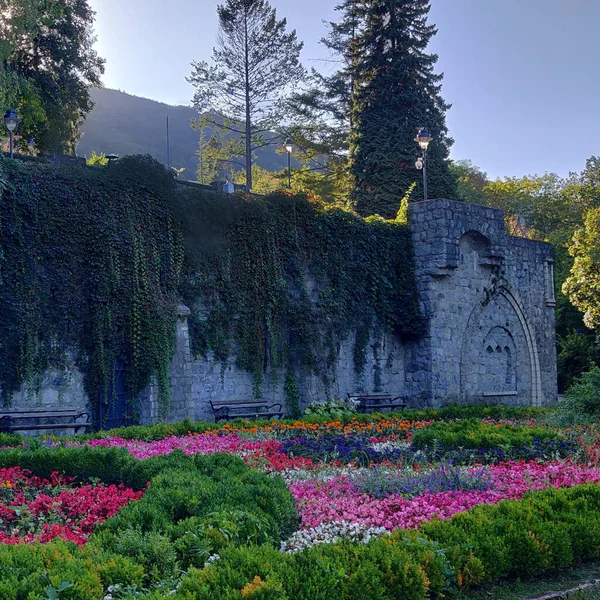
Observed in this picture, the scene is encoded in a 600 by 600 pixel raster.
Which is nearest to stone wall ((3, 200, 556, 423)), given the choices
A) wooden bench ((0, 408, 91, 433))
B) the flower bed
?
wooden bench ((0, 408, 91, 433))

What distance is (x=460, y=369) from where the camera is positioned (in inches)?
691

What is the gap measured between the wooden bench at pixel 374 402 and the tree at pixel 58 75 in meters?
14.0

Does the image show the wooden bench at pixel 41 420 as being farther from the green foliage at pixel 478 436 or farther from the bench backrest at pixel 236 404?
the green foliage at pixel 478 436

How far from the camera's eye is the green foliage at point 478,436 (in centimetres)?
878

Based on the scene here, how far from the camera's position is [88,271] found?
40.5 feet

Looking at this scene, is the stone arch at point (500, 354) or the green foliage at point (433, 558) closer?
the green foliage at point (433, 558)

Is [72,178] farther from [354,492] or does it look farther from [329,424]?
[354,492]

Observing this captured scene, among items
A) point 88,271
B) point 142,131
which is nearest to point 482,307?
point 88,271

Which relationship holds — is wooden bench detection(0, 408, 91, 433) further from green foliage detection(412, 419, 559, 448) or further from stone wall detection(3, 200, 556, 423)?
green foliage detection(412, 419, 559, 448)

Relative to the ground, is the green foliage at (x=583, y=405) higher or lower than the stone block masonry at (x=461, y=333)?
lower

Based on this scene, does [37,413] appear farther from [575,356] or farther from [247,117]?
[575,356]

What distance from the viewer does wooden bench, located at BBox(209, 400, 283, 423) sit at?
13.3 metres

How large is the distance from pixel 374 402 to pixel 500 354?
4.53 m

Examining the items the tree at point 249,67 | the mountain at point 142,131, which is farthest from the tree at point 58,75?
the mountain at point 142,131
